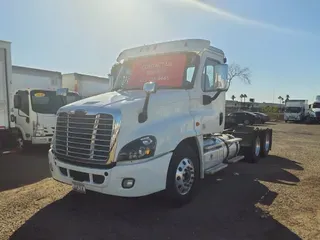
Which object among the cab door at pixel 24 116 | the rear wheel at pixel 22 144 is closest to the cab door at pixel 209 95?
the cab door at pixel 24 116

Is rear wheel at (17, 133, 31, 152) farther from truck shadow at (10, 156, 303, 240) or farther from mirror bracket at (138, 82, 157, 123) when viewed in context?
mirror bracket at (138, 82, 157, 123)

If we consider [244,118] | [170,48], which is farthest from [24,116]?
[244,118]

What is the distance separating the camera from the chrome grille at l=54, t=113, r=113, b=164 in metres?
4.29

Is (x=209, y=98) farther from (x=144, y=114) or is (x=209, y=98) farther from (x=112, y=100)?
(x=112, y=100)

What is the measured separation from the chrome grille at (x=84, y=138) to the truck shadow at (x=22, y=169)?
7.46ft

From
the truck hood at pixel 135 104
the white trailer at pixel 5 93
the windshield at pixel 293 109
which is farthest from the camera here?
the windshield at pixel 293 109

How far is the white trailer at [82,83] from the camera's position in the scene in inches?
682

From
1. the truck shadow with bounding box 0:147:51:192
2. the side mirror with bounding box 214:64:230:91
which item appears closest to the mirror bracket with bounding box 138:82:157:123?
the side mirror with bounding box 214:64:230:91

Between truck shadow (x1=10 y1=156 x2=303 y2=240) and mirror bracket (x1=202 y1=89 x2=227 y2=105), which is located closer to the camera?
truck shadow (x1=10 y1=156 x2=303 y2=240)

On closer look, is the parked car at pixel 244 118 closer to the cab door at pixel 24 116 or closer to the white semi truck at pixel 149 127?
the white semi truck at pixel 149 127

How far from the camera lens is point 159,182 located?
444 cm

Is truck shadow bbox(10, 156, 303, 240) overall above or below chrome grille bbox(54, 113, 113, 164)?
below

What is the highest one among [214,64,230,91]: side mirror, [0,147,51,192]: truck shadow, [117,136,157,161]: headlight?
[214,64,230,91]: side mirror

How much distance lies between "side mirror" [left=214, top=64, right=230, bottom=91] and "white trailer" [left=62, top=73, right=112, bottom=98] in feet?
39.7
